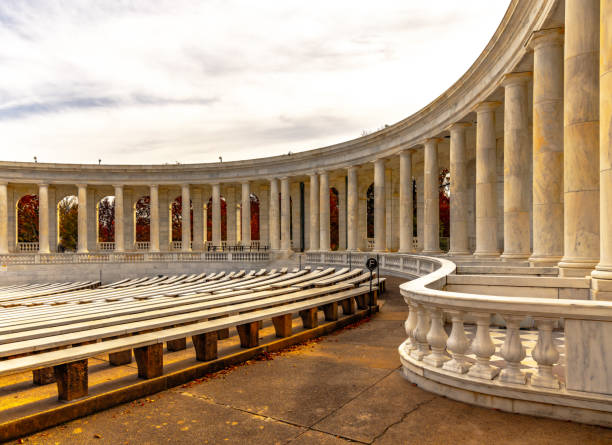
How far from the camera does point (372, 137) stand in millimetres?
51656

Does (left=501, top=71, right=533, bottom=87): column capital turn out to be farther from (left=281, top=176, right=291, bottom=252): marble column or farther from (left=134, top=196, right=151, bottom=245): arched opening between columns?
(left=134, top=196, right=151, bottom=245): arched opening between columns

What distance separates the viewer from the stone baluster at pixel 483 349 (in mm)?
7965

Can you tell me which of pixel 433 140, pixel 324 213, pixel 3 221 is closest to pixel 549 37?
pixel 433 140

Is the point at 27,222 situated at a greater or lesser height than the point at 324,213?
lesser

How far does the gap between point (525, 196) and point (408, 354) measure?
2090 centimetres

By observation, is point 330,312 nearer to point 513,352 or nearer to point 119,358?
point 119,358

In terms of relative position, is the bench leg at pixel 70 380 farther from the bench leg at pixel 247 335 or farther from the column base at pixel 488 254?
the column base at pixel 488 254

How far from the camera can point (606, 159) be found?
12.3 m

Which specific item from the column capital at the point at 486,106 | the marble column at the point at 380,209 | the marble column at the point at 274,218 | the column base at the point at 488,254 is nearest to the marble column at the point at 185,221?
the marble column at the point at 274,218

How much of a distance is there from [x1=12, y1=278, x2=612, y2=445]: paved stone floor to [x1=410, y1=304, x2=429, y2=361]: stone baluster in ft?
2.38

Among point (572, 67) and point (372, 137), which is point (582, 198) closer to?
point (572, 67)

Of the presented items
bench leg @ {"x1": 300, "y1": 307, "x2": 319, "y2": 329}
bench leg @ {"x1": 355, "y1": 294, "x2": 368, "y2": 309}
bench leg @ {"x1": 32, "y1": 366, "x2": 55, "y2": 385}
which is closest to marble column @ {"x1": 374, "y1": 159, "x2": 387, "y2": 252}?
bench leg @ {"x1": 355, "y1": 294, "x2": 368, "y2": 309}

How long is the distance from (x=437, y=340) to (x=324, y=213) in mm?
51526

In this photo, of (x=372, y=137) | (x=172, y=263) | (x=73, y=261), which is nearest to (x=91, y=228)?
(x=73, y=261)
